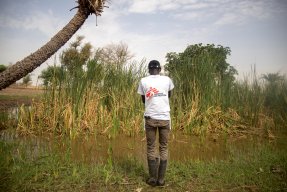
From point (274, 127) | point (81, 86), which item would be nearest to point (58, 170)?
A: point (81, 86)

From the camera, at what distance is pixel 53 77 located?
8.20m

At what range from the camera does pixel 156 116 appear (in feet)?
14.1

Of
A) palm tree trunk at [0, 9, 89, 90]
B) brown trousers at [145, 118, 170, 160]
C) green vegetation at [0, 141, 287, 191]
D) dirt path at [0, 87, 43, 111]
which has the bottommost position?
green vegetation at [0, 141, 287, 191]

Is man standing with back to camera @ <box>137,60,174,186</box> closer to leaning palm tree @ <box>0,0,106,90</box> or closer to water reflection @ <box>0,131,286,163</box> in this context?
water reflection @ <box>0,131,286,163</box>

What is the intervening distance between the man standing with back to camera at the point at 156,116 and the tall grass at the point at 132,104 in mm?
3381

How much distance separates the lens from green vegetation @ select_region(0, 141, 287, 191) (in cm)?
414

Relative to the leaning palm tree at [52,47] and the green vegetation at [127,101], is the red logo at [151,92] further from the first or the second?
the green vegetation at [127,101]

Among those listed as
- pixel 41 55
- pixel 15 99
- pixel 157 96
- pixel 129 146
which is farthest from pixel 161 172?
pixel 15 99

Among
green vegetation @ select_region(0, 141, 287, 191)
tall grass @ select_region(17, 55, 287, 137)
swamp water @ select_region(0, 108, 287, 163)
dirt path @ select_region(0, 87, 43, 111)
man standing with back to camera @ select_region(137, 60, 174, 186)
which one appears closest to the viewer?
green vegetation @ select_region(0, 141, 287, 191)

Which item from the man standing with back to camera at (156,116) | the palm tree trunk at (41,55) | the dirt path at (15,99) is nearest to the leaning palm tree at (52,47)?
the palm tree trunk at (41,55)

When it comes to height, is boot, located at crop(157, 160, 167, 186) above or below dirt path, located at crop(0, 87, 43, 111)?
below

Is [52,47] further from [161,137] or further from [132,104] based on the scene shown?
[132,104]

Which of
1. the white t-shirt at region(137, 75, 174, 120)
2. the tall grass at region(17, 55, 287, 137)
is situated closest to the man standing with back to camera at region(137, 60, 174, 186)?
the white t-shirt at region(137, 75, 174, 120)

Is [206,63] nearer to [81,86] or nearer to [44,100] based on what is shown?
[81,86]
